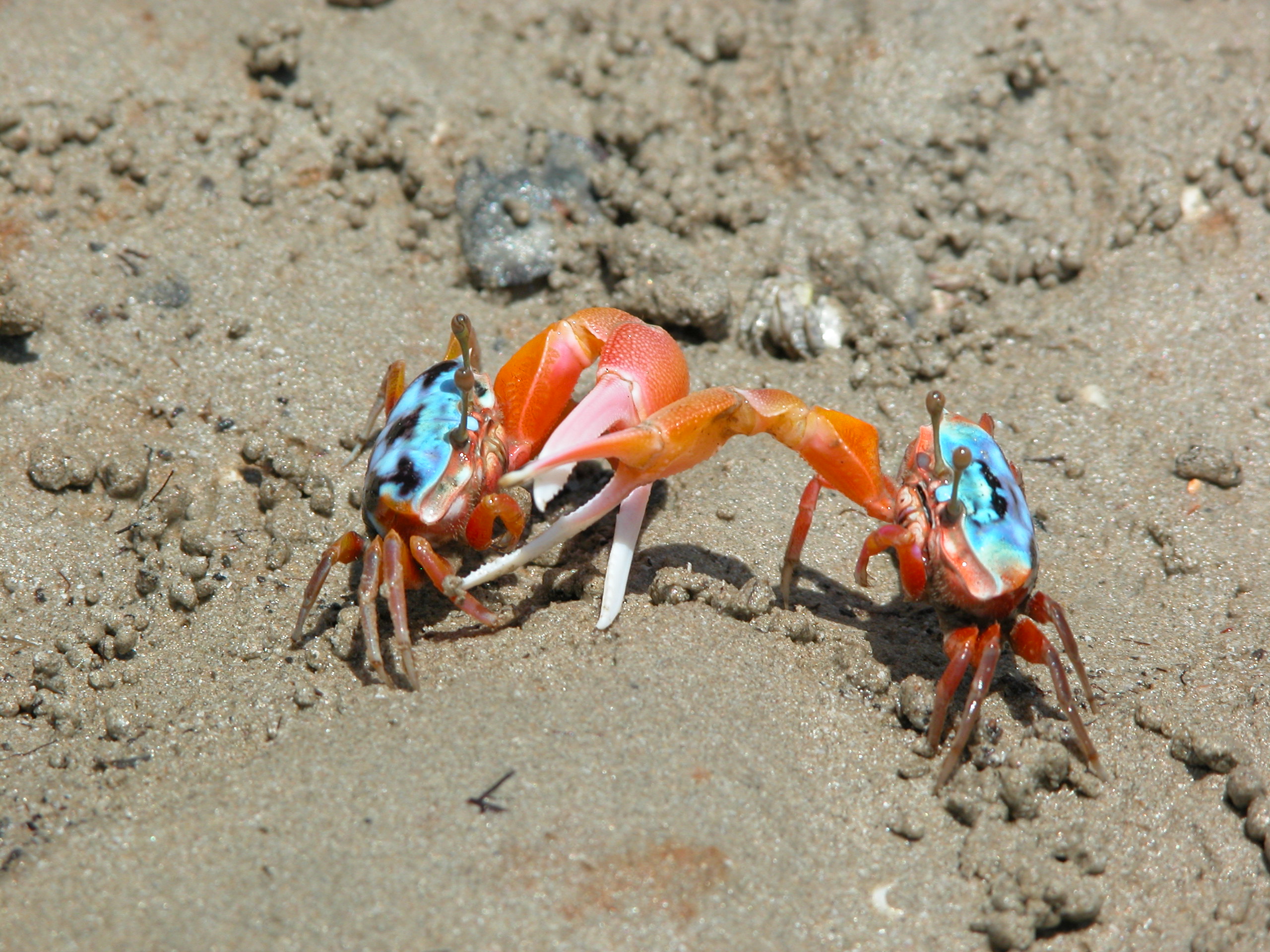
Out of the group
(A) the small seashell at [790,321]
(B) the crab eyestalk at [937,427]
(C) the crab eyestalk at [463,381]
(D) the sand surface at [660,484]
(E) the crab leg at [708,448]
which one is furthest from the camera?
(A) the small seashell at [790,321]

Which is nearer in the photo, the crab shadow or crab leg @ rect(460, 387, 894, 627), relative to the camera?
crab leg @ rect(460, 387, 894, 627)

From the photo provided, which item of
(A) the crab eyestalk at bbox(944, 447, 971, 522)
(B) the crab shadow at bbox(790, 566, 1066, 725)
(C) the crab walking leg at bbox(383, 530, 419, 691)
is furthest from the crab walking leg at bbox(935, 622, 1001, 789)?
(C) the crab walking leg at bbox(383, 530, 419, 691)

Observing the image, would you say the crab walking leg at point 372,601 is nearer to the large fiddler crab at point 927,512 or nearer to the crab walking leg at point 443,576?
the crab walking leg at point 443,576

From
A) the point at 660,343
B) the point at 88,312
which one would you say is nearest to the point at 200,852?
the point at 660,343

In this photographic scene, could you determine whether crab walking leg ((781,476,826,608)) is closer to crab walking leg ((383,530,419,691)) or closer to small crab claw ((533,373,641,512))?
small crab claw ((533,373,641,512))

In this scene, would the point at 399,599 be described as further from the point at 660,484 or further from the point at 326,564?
the point at 660,484

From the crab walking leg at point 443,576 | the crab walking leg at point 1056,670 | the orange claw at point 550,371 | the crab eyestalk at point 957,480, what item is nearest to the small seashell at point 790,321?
the orange claw at point 550,371
